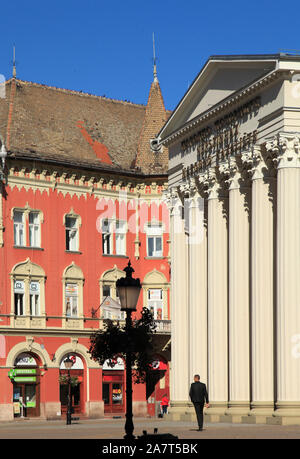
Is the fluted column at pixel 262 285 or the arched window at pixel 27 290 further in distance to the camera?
the arched window at pixel 27 290

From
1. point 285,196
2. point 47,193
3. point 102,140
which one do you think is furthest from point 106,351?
point 102,140

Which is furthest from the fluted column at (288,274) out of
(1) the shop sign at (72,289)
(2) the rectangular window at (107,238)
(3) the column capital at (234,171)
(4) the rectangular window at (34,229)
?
(2) the rectangular window at (107,238)

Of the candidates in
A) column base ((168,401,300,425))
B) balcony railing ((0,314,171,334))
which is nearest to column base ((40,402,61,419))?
balcony railing ((0,314,171,334))

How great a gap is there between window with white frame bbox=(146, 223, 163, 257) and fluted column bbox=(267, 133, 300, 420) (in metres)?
32.9

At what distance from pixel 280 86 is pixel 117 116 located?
38.3 meters

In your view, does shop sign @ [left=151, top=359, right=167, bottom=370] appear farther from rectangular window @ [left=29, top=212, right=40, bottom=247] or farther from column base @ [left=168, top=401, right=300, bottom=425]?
column base @ [left=168, top=401, right=300, bottom=425]

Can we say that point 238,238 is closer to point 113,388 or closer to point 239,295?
point 239,295

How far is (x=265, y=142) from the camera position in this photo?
4716 centimetres

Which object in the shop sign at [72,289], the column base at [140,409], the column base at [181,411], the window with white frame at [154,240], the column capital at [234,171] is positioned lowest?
the column base at [140,409]

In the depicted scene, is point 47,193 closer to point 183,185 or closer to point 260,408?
point 183,185

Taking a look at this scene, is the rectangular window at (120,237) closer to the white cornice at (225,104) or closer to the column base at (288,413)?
the white cornice at (225,104)

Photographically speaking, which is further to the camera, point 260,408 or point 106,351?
point 106,351

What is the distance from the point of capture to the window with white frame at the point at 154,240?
7812 cm

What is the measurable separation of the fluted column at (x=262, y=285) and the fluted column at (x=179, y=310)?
11045mm
